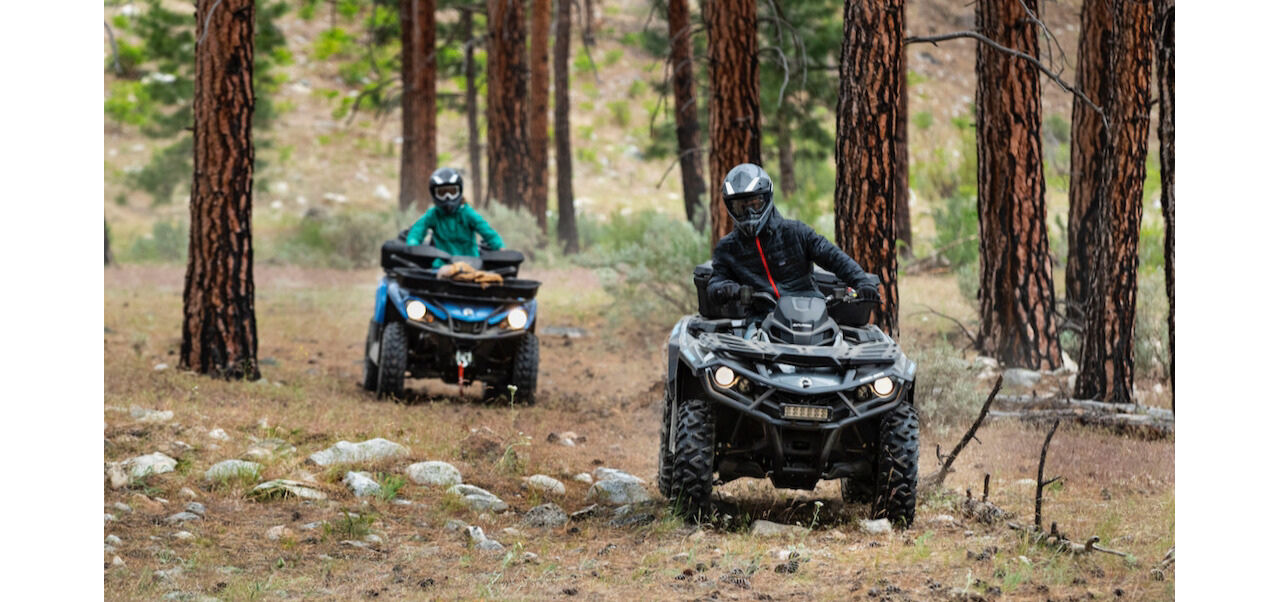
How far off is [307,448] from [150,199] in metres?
30.1

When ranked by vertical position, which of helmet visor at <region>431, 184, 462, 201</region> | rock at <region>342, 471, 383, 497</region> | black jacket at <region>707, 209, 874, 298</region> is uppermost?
helmet visor at <region>431, 184, 462, 201</region>

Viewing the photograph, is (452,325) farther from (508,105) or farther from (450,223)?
(508,105)

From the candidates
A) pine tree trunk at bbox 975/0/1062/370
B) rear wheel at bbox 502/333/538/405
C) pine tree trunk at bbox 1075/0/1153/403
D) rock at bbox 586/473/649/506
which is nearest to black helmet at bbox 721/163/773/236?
rock at bbox 586/473/649/506

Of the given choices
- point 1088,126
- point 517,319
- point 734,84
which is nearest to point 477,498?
point 517,319

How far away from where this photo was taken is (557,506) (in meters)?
8.21

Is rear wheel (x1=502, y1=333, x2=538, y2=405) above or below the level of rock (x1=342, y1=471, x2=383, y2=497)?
above

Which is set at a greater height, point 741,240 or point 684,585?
point 741,240

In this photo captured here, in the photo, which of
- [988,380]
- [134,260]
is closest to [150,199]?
[134,260]

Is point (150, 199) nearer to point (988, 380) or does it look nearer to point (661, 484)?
point (988, 380)

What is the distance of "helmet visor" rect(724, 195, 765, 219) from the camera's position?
771cm

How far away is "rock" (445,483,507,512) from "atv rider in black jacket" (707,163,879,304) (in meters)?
1.86

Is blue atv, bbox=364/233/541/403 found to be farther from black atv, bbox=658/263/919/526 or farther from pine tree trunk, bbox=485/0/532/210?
pine tree trunk, bbox=485/0/532/210

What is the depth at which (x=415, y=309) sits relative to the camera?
1142cm

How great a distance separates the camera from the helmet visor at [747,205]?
771 centimetres
